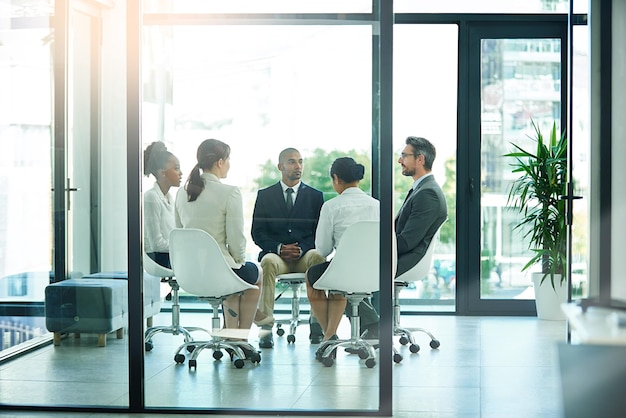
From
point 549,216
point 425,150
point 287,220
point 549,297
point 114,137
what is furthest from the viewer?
point 549,216

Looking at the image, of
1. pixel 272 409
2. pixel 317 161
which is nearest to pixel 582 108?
pixel 317 161

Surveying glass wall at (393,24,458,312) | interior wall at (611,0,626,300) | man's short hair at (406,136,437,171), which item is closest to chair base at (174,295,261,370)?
interior wall at (611,0,626,300)

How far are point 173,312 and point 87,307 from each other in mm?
580

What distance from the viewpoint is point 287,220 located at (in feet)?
16.0

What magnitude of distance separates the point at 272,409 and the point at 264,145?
54.9 inches

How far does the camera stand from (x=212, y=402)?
16.5 feet

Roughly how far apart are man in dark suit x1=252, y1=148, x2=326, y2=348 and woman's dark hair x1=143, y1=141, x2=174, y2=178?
1.81 ft

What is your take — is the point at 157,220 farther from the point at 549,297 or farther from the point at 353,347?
the point at 549,297

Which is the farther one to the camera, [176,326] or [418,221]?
[418,221]

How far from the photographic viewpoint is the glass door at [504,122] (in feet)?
28.6

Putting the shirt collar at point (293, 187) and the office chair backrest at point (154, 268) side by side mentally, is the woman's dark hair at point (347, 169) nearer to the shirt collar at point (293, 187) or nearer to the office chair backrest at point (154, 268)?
the shirt collar at point (293, 187)

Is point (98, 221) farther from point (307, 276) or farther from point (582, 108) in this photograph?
point (582, 108)

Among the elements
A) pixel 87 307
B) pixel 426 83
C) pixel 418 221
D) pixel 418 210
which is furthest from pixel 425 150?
pixel 87 307

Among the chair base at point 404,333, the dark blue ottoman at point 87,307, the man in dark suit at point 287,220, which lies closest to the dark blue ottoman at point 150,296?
the dark blue ottoman at point 87,307
